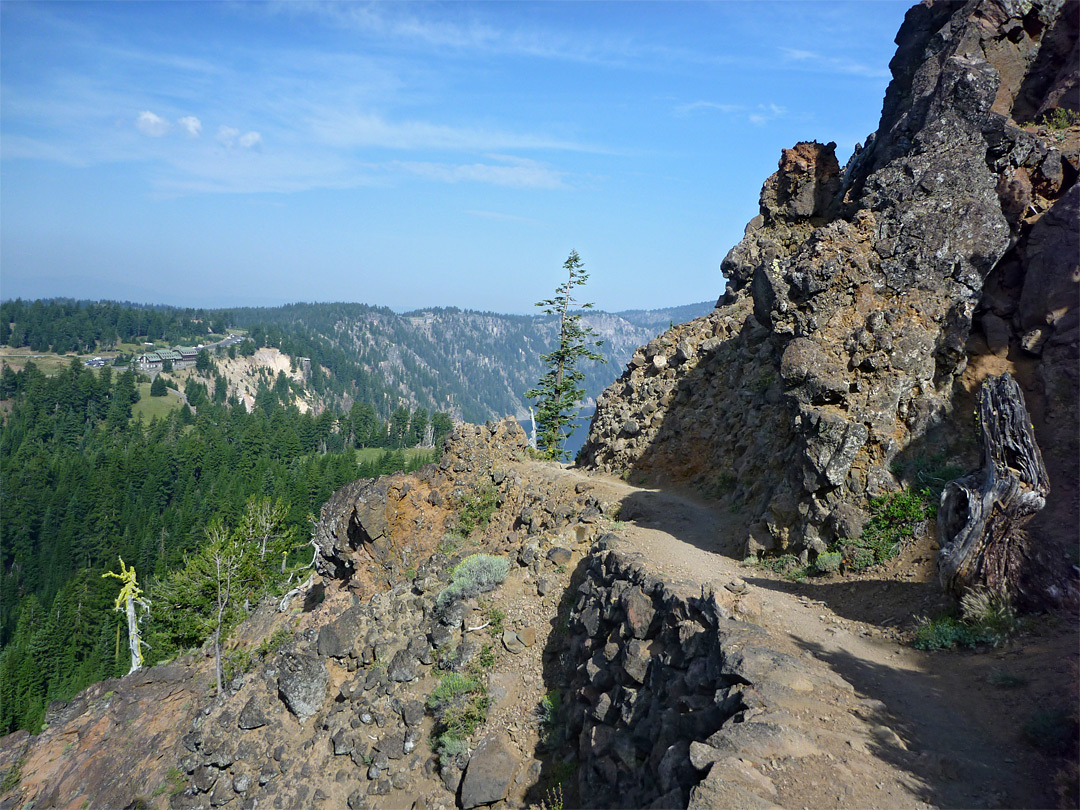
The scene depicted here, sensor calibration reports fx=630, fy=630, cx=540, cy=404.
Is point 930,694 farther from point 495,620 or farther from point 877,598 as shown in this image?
point 495,620

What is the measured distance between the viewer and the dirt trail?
654 centimetres

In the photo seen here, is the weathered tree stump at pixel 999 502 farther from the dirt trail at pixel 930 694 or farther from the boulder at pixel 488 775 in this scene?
the boulder at pixel 488 775

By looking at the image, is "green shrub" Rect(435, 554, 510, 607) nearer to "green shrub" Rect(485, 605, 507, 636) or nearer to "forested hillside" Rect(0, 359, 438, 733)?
"green shrub" Rect(485, 605, 507, 636)

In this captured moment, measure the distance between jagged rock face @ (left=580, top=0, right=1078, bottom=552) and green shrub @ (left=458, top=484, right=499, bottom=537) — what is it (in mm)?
7168

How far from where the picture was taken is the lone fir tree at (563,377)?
3594 cm

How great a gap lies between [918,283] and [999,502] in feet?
23.9

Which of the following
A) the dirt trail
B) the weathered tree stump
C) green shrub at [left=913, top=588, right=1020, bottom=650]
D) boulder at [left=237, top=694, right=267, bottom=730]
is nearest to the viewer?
the dirt trail

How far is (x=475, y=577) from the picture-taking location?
1666 cm

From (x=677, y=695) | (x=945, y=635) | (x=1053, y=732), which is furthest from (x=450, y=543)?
(x=1053, y=732)

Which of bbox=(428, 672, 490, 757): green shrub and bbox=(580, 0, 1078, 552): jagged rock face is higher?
bbox=(580, 0, 1078, 552): jagged rock face

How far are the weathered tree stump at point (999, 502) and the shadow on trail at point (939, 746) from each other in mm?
1901

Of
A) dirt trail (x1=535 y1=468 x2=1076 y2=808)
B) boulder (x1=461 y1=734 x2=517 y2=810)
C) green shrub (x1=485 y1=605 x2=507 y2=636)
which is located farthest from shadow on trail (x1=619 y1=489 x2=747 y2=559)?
boulder (x1=461 y1=734 x2=517 y2=810)

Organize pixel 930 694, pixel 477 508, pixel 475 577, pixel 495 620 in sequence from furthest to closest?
pixel 477 508 < pixel 475 577 < pixel 495 620 < pixel 930 694

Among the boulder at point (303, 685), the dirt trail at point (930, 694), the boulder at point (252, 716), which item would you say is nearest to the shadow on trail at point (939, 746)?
the dirt trail at point (930, 694)
